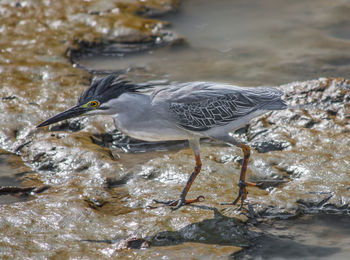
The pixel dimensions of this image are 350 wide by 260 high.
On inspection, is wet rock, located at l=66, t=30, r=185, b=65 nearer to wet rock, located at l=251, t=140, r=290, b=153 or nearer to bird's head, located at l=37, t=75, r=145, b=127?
wet rock, located at l=251, t=140, r=290, b=153

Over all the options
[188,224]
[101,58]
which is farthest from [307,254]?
[101,58]

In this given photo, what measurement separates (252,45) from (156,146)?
3.99 metres

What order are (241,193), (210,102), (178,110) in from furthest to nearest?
(210,102) → (178,110) → (241,193)

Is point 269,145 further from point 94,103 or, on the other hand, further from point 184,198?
point 94,103

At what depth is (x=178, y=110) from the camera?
5.38 metres

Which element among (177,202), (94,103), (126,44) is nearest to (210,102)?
(177,202)

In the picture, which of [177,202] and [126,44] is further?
[126,44]

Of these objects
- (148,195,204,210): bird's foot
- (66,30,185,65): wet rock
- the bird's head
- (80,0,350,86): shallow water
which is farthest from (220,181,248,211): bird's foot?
(66,30,185,65): wet rock

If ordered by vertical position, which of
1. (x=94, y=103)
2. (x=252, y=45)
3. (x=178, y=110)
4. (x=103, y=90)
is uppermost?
(x=252, y=45)

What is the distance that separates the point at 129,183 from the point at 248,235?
65.3 inches

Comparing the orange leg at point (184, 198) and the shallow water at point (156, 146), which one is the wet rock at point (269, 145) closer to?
the shallow water at point (156, 146)

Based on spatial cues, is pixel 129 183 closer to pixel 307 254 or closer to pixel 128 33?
pixel 307 254

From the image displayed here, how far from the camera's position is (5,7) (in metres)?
10.8

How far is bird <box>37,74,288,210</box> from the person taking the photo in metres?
5.32
